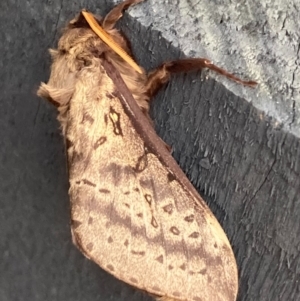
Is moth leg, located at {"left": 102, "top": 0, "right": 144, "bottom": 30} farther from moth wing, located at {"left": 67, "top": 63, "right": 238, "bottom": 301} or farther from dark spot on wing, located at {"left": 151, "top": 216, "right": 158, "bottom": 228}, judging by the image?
dark spot on wing, located at {"left": 151, "top": 216, "right": 158, "bottom": 228}

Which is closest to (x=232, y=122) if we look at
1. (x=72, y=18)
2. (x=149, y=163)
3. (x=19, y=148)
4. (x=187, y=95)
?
(x=187, y=95)

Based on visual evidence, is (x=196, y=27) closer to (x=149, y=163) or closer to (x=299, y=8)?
(x=299, y=8)

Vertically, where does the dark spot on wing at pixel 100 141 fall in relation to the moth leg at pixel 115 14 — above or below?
below

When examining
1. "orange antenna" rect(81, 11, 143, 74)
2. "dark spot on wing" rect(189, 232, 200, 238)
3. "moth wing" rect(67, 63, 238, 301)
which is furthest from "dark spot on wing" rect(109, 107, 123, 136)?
"dark spot on wing" rect(189, 232, 200, 238)

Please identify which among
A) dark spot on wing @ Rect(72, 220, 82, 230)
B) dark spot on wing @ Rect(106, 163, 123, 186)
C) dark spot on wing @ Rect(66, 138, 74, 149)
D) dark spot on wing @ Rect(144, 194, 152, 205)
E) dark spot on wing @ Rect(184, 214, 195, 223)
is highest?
dark spot on wing @ Rect(66, 138, 74, 149)

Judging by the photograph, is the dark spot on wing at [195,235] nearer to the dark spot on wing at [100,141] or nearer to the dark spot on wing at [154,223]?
the dark spot on wing at [154,223]

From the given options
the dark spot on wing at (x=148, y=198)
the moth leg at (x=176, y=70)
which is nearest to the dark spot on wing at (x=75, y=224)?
the dark spot on wing at (x=148, y=198)

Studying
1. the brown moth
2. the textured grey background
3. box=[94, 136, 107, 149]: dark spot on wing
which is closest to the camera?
the textured grey background
